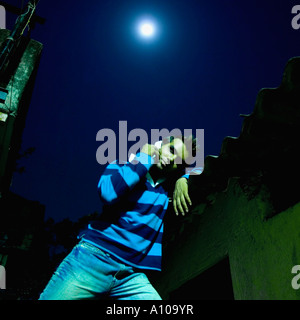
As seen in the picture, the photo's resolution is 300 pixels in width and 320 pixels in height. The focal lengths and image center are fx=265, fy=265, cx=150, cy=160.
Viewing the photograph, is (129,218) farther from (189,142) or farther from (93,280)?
(189,142)

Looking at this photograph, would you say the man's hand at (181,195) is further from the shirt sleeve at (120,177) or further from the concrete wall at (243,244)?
the shirt sleeve at (120,177)

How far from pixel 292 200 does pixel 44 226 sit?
20493mm

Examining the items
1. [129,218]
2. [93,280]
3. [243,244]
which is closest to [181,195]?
[129,218]

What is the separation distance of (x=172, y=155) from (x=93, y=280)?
1.44 metres

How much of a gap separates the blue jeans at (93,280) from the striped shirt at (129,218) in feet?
0.29

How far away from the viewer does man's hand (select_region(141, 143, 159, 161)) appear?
2.75 m

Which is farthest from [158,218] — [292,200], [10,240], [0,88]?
[10,240]

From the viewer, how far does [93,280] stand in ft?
7.45

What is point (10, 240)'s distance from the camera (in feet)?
49.8

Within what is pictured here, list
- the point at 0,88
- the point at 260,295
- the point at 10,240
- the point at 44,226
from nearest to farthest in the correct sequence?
1. the point at 260,295
2. the point at 0,88
3. the point at 10,240
4. the point at 44,226

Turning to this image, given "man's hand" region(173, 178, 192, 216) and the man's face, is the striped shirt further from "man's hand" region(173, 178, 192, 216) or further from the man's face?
"man's hand" region(173, 178, 192, 216)
